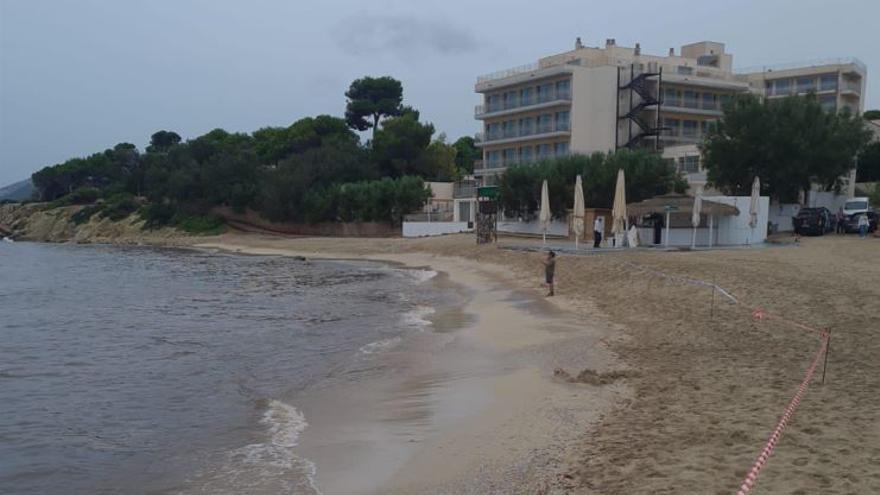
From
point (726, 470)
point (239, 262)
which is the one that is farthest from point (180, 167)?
point (726, 470)

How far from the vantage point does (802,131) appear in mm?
41219

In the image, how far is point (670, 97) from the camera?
68250 millimetres

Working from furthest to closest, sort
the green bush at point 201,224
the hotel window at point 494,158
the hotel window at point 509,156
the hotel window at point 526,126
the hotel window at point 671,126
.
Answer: the green bush at point 201,224 < the hotel window at point 494,158 < the hotel window at point 509,156 < the hotel window at point 526,126 < the hotel window at point 671,126

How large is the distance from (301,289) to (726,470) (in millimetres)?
23558

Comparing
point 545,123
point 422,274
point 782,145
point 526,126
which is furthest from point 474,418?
point 526,126

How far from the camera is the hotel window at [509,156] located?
73125 millimetres

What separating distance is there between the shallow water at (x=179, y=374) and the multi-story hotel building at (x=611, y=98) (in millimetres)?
41012

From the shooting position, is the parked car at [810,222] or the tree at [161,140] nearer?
the parked car at [810,222]

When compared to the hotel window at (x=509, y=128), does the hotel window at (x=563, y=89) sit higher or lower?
higher

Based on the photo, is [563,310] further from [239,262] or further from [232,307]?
[239,262]

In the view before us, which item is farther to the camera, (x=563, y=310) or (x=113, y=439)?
(x=563, y=310)

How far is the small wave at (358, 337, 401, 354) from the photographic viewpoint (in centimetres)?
1450

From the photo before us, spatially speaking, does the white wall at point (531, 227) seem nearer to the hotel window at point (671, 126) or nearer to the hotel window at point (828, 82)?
the hotel window at point (671, 126)

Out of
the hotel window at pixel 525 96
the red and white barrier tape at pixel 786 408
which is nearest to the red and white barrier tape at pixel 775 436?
the red and white barrier tape at pixel 786 408
